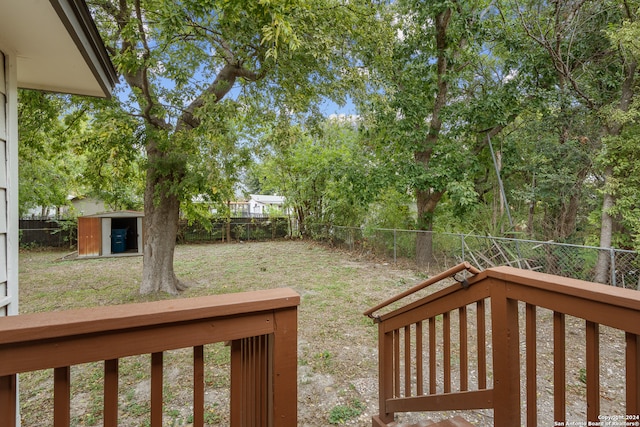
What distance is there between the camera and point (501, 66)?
784 centimetres

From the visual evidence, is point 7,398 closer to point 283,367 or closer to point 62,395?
point 62,395

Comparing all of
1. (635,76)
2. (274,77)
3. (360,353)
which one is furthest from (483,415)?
(635,76)

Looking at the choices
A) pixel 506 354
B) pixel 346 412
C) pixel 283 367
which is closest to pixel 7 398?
pixel 283 367

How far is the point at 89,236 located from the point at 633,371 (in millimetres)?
13181

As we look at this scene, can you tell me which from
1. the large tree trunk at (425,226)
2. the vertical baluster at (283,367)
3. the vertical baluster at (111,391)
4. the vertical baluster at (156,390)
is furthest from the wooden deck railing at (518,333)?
the large tree trunk at (425,226)

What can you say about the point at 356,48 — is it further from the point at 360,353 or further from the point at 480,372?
the point at 480,372

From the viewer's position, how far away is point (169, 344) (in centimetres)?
92

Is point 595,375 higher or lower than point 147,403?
higher

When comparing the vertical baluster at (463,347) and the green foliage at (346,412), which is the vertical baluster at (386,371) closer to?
the green foliage at (346,412)

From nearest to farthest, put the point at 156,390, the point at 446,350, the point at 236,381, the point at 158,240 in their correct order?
1. the point at 156,390
2. the point at 236,381
3. the point at 446,350
4. the point at 158,240

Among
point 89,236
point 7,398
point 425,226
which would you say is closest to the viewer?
point 7,398

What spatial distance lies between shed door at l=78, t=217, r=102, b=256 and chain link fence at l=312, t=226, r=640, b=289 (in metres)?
9.24

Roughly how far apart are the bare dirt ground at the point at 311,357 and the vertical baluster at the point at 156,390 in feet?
6.26

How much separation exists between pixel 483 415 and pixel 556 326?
75.9 inches
